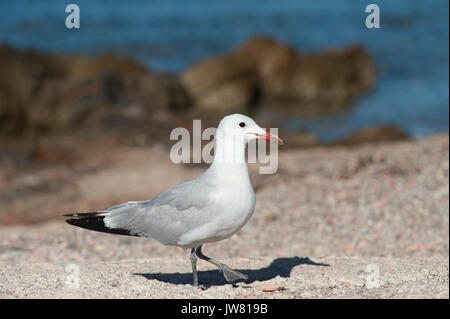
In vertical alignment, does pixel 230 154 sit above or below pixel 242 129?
below

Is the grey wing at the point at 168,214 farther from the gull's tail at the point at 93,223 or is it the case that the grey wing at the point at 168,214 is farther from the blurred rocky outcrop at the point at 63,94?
the blurred rocky outcrop at the point at 63,94

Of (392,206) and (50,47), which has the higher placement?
(50,47)

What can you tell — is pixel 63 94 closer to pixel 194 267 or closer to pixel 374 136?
pixel 374 136

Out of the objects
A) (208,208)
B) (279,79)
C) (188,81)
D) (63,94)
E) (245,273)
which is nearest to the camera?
(208,208)

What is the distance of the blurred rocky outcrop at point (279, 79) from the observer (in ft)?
58.5

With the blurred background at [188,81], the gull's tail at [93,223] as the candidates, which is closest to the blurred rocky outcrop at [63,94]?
the blurred background at [188,81]

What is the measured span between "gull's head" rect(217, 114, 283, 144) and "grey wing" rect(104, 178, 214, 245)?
39 centimetres

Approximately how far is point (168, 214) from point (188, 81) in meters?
13.4

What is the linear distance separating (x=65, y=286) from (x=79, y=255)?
7.25 feet

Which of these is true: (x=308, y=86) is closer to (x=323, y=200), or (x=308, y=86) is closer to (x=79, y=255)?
(x=323, y=200)

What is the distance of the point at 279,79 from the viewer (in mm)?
18953

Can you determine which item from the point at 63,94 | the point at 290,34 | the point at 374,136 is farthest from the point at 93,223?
the point at 290,34

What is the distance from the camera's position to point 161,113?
15.4 m

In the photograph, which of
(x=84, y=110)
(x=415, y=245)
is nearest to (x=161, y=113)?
(x=84, y=110)
